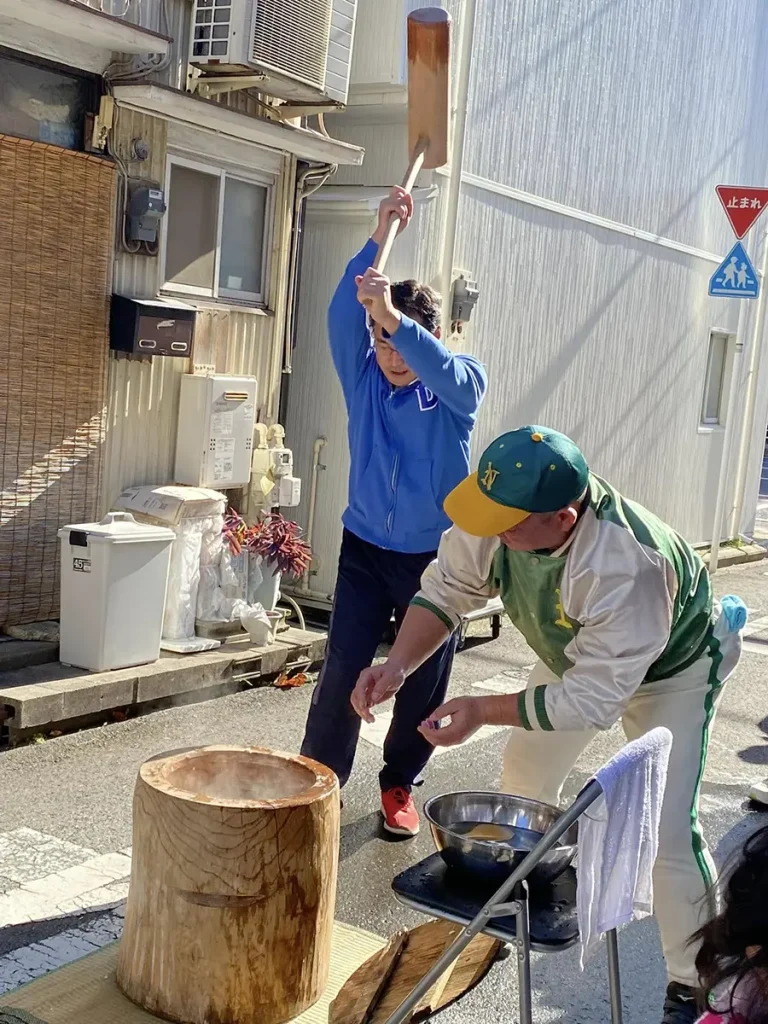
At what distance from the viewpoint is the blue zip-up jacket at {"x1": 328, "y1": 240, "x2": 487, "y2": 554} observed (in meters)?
5.12

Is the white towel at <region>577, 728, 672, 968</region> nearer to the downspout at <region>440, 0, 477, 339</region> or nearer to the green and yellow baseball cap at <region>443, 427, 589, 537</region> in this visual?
the green and yellow baseball cap at <region>443, 427, 589, 537</region>

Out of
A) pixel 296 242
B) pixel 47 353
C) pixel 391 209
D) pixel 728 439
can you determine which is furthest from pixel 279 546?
pixel 728 439

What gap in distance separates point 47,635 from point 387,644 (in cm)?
254

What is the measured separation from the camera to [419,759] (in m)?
5.44

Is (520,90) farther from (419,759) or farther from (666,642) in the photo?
(666,642)

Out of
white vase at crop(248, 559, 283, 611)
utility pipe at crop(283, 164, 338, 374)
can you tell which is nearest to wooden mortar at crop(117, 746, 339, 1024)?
white vase at crop(248, 559, 283, 611)

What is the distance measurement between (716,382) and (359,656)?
35.2 ft

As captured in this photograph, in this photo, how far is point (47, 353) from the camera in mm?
7074

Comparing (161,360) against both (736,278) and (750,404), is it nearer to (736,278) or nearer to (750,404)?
(736,278)

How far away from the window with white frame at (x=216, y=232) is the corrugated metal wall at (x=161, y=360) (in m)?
0.11

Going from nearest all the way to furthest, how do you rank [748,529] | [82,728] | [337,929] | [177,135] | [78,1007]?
1. [78,1007]
2. [337,929]
3. [82,728]
4. [177,135]
5. [748,529]

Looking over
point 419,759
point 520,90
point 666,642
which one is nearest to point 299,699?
point 419,759

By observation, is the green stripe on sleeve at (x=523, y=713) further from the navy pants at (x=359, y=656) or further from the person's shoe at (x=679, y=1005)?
the navy pants at (x=359, y=656)

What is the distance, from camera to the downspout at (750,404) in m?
14.9
